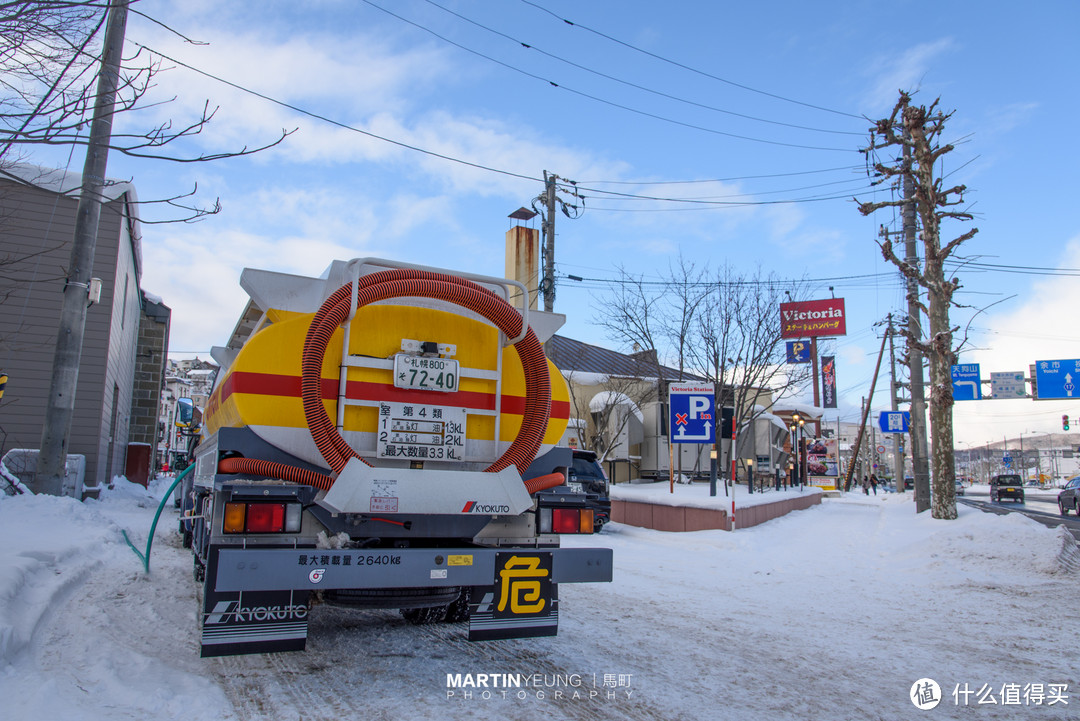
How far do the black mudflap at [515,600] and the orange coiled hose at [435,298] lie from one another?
590mm

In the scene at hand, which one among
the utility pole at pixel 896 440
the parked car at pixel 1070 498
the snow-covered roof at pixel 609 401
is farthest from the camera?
the utility pole at pixel 896 440

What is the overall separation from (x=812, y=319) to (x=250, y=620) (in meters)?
30.6

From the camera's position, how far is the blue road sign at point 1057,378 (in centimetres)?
2548

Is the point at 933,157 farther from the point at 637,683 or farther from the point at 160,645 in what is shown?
the point at 160,645

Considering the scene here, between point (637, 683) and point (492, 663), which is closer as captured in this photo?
point (637, 683)

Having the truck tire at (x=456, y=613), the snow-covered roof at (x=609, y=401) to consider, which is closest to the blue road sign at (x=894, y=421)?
the snow-covered roof at (x=609, y=401)

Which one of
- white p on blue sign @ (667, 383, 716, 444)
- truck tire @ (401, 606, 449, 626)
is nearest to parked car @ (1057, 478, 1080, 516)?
white p on blue sign @ (667, 383, 716, 444)

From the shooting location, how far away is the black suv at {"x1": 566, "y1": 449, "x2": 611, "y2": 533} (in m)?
13.6

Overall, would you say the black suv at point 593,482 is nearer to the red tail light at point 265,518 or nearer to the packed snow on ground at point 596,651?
the packed snow on ground at point 596,651

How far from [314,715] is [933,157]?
16746 millimetres

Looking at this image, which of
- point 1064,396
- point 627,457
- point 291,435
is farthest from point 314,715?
point 1064,396

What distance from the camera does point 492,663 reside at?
4.74 metres

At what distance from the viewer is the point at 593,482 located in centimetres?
1372

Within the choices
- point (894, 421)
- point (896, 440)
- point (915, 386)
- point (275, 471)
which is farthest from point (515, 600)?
point (896, 440)
